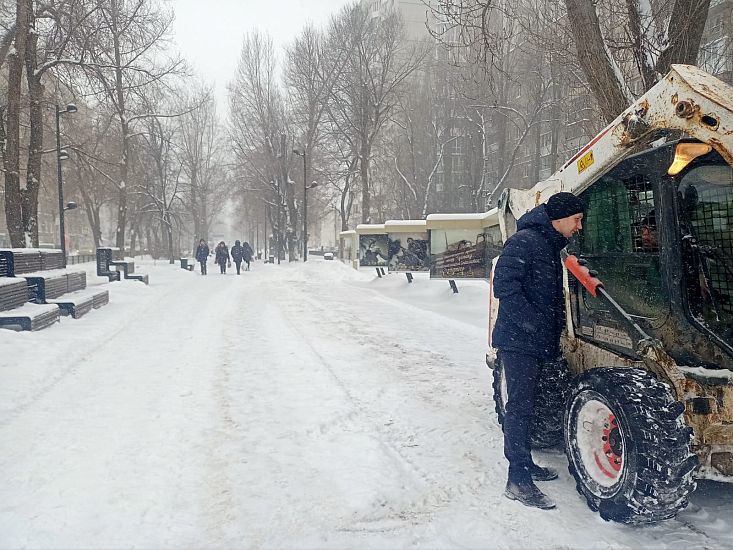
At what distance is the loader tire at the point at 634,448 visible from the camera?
2.69m

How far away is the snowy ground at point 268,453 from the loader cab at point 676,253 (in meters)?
1.11

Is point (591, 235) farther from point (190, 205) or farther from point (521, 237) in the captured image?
point (190, 205)

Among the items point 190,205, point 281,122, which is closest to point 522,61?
point 281,122

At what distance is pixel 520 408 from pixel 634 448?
79 cm

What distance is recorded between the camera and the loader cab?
9.59 feet

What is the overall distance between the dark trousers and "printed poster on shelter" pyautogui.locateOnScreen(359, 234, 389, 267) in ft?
57.0

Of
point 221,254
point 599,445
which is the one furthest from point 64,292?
point 221,254

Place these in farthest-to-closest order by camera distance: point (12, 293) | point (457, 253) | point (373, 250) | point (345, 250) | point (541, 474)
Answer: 1. point (345, 250)
2. point (373, 250)
3. point (457, 253)
4. point (12, 293)
5. point (541, 474)

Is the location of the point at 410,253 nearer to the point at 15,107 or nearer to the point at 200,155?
the point at 15,107

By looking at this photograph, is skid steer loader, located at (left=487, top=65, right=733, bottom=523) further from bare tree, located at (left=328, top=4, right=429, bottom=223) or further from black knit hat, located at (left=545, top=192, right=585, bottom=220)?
bare tree, located at (left=328, top=4, right=429, bottom=223)

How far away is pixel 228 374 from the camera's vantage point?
6555 mm

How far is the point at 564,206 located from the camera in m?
3.38

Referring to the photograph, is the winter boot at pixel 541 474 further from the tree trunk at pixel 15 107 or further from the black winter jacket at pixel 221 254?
the black winter jacket at pixel 221 254

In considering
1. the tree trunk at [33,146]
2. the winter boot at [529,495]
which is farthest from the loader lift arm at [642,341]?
the tree trunk at [33,146]
